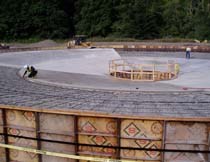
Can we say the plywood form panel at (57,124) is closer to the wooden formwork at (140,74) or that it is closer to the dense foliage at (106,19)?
the wooden formwork at (140,74)

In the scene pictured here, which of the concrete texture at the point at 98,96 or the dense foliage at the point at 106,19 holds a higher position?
the dense foliage at the point at 106,19

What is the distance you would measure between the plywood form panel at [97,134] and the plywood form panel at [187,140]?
6.08 feet

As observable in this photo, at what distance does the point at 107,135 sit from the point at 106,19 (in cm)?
5389

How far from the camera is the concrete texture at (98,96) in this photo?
39.2 ft

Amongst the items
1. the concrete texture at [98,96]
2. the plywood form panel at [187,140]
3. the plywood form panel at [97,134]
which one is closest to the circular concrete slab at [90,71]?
the concrete texture at [98,96]

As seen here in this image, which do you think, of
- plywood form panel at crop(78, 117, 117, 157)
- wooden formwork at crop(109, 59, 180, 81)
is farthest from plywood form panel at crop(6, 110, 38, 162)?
wooden formwork at crop(109, 59, 180, 81)

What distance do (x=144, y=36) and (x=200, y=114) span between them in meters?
49.1

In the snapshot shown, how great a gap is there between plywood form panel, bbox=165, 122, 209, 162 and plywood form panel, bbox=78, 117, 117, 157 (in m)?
1.85

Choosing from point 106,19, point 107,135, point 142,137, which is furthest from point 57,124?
point 106,19

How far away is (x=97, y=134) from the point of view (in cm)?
1073

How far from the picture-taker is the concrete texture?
11938 millimetres

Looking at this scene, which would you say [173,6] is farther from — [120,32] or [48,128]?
[48,128]

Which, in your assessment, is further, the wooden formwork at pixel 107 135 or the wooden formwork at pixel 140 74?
the wooden formwork at pixel 140 74

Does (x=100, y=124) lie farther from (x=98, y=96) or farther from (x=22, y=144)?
(x=98, y=96)
